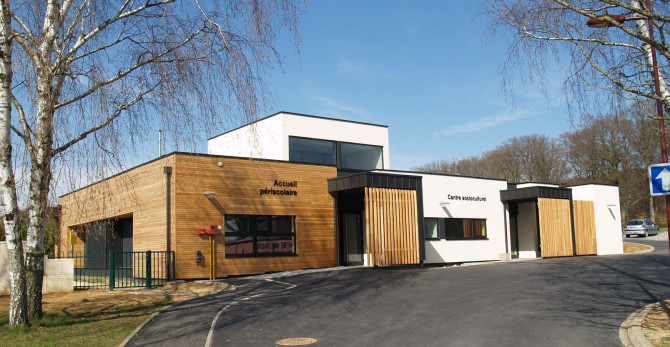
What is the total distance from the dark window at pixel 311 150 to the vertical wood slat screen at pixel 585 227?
1323cm

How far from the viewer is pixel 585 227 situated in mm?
27969

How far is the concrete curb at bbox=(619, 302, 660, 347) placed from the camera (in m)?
7.89

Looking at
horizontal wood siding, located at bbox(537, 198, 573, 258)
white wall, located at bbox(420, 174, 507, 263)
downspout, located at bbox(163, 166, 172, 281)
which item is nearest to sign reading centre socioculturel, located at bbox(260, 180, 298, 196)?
downspout, located at bbox(163, 166, 172, 281)

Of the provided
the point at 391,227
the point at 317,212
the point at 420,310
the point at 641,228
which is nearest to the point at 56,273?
the point at 317,212

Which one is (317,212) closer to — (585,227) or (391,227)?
(391,227)

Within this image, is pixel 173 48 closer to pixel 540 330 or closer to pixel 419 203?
pixel 540 330

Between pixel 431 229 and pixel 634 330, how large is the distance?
49.5 feet

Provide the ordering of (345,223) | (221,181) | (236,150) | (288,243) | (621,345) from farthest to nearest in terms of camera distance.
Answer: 1. (236,150)
2. (345,223)
3. (288,243)
4. (221,181)
5. (621,345)

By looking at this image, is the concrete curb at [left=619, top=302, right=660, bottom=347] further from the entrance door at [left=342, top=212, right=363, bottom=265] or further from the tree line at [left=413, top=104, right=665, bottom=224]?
the tree line at [left=413, top=104, right=665, bottom=224]

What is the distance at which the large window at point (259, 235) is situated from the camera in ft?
60.9

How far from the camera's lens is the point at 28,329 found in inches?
376

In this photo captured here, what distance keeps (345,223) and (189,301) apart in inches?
416

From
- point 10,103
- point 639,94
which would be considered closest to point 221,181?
point 10,103

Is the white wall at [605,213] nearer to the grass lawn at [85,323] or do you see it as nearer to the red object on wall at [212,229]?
the red object on wall at [212,229]
